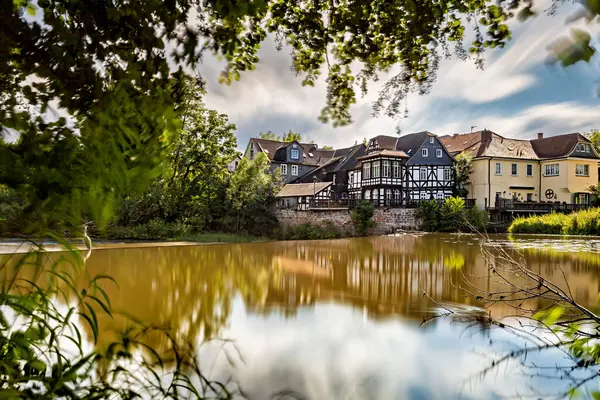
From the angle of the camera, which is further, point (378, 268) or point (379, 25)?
point (378, 268)

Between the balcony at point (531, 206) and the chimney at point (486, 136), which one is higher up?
the chimney at point (486, 136)

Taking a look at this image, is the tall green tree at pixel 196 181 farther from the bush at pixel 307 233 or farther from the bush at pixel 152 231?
the bush at pixel 307 233

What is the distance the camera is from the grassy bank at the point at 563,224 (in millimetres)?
21859

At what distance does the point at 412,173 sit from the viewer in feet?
104

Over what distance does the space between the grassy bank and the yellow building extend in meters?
5.96

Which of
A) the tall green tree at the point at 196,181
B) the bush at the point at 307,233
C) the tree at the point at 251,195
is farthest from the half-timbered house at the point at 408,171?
the tall green tree at the point at 196,181

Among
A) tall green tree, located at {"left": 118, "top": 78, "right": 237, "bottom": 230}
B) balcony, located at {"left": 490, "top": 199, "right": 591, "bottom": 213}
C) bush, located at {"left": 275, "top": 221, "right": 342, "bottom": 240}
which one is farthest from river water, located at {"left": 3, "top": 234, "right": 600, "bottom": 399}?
balcony, located at {"left": 490, "top": 199, "right": 591, "bottom": 213}

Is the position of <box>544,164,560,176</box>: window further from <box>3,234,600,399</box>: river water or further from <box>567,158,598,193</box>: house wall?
<box>3,234,600,399</box>: river water

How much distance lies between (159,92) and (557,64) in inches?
54.4

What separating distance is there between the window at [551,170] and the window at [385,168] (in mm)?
14499

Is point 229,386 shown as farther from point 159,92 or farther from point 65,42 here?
point 65,42

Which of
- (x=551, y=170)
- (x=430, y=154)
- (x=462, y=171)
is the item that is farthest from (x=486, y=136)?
(x=430, y=154)

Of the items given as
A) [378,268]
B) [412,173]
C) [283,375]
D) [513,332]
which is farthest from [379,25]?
[412,173]

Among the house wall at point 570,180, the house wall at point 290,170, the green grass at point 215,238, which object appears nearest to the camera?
the green grass at point 215,238
